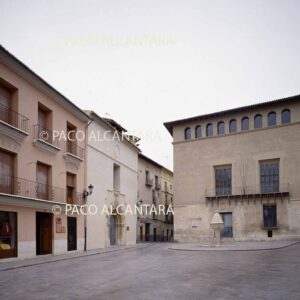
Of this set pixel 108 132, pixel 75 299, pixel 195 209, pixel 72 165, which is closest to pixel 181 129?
pixel 195 209

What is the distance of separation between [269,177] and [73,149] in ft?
60.0

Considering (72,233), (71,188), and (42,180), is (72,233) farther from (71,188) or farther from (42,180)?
(42,180)

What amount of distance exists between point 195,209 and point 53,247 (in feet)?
61.0

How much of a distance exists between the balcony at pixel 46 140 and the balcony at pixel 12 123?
0.85 metres

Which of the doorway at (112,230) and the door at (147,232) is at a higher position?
the doorway at (112,230)

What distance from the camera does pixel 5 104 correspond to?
17031mm

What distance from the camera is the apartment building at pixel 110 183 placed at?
25391mm

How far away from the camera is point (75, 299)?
7371 millimetres

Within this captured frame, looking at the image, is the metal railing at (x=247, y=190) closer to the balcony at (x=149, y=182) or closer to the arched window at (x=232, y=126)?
the arched window at (x=232, y=126)

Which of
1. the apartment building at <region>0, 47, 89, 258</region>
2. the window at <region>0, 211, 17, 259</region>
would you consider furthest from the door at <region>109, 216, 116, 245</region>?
the window at <region>0, 211, 17, 259</region>

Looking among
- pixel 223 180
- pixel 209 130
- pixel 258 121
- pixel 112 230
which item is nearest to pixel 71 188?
pixel 112 230

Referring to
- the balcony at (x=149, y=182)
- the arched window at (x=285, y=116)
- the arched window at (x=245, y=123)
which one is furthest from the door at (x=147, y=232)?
the arched window at (x=285, y=116)

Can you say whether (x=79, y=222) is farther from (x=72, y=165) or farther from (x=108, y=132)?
(x=108, y=132)

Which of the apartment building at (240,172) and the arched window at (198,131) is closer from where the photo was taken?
the apartment building at (240,172)
